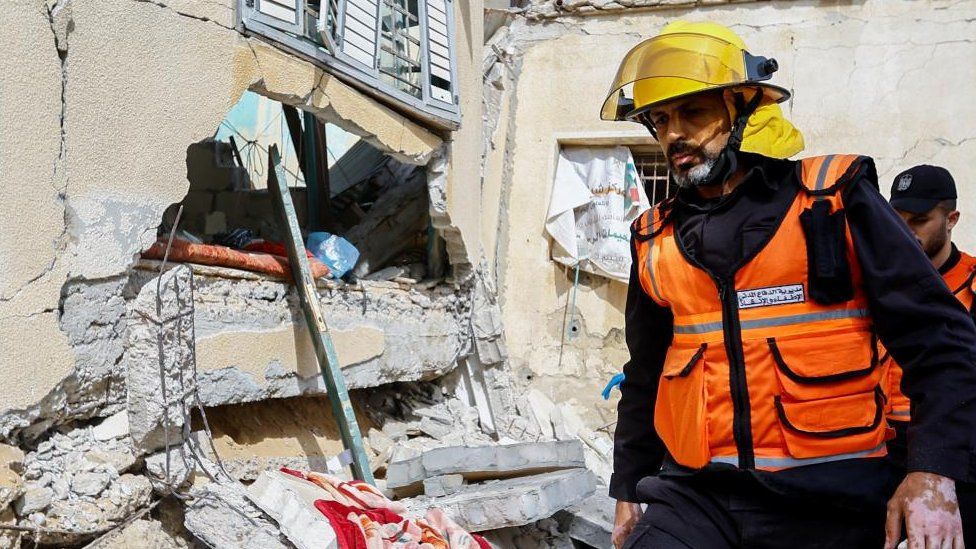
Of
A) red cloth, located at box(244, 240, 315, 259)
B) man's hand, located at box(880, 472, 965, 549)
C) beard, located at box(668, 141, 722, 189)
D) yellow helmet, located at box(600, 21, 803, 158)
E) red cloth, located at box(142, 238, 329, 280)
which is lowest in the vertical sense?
man's hand, located at box(880, 472, 965, 549)

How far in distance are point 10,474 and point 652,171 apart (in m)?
5.52

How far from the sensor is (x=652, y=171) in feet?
25.2

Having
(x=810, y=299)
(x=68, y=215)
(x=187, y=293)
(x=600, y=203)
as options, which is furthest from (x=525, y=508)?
(x=600, y=203)

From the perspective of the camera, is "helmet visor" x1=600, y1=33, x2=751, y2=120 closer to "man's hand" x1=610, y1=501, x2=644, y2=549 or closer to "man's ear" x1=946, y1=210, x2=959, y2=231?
"man's hand" x1=610, y1=501, x2=644, y2=549

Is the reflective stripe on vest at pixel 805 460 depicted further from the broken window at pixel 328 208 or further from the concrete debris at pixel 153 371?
the broken window at pixel 328 208

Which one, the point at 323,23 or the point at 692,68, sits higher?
the point at 323,23

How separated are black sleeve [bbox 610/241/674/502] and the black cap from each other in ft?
5.70

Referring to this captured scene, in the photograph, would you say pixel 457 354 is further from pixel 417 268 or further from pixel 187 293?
pixel 187 293

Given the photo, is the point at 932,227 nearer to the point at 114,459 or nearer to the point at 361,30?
the point at 361,30

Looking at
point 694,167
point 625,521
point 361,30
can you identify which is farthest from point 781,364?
point 361,30

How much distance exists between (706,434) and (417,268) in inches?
172

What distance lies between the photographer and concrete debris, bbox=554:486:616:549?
4785 mm

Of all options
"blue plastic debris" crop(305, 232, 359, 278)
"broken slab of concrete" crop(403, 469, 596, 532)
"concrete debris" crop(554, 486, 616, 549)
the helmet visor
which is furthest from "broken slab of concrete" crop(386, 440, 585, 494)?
the helmet visor

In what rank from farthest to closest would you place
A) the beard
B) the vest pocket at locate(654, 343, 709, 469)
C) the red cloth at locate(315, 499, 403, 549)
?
the red cloth at locate(315, 499, 403, 549), the beard, the vest pocket at locate(654, 343, 709, 469)
